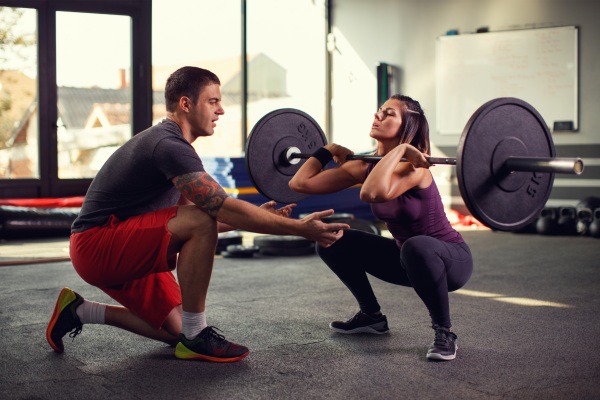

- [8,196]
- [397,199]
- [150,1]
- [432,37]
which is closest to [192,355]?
[397,199]

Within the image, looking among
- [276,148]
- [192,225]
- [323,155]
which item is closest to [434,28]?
[276,148]

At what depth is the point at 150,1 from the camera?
700cm

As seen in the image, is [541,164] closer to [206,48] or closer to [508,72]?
[508,72]

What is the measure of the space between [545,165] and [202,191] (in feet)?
3.28

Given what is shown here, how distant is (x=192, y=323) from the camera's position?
2414mm

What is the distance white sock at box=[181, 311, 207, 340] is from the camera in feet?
7.89

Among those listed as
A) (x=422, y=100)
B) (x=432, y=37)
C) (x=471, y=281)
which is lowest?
(x=471, y=281)

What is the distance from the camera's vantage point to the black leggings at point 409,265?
96.2 inches

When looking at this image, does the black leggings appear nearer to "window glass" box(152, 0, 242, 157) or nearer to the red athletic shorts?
the red athletic shorts

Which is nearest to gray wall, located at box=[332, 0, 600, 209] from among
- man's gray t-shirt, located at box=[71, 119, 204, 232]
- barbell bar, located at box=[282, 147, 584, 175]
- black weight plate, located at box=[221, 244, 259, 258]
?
black weight plate, located at box=[221, 244, 259, 258]

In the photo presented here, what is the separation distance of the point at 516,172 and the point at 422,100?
536 centimetres

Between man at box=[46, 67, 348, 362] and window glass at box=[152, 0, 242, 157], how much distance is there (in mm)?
4477

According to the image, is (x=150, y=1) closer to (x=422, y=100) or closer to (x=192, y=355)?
(x=422, y=100)

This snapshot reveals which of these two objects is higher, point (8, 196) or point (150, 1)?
point (150, 1)
